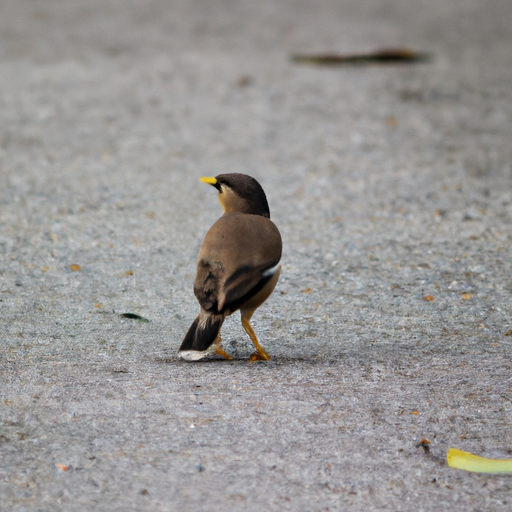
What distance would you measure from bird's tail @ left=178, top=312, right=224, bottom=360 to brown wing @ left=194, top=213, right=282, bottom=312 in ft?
0.17

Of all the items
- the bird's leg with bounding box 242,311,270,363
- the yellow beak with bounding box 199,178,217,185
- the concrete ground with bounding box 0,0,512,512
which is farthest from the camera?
the yellow beak with bounding box 199,178,217,185

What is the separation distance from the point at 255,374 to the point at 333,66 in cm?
710

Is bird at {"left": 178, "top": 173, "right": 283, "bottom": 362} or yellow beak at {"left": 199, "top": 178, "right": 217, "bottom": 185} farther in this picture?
yellow beak at {"left": 199, "top": 178, "right": 217, "bottom": 185}

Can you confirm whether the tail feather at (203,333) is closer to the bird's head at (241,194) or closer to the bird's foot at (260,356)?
the bird's foot at (260,356)

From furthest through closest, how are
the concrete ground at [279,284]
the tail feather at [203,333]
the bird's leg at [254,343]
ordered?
the bird's leg at [254,343] < the tail feather at [203,333] < the concrete ground at [279,284]

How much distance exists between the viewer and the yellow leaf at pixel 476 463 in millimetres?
2947

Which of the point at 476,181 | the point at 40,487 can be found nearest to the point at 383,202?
the point at 476,181

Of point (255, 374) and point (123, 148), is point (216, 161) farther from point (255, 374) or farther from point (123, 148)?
point (255, 374)

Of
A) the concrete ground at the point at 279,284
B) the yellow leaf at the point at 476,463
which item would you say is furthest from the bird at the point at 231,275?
Result: the yellow leaf at the point at 476,463

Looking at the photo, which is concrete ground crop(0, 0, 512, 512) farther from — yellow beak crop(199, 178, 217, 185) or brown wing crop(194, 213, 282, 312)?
yellow beak crop(199, 178, 217, 185)

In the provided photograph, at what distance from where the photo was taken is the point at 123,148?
24.2 ft

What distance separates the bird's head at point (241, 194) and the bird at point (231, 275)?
6 centimetres

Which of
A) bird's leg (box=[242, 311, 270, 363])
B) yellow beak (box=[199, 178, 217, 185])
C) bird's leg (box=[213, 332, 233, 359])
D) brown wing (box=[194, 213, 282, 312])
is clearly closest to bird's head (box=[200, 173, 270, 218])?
yellow beak (box=[199, 178, 217, 185])

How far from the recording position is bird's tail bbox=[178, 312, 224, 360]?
3.49 metres
